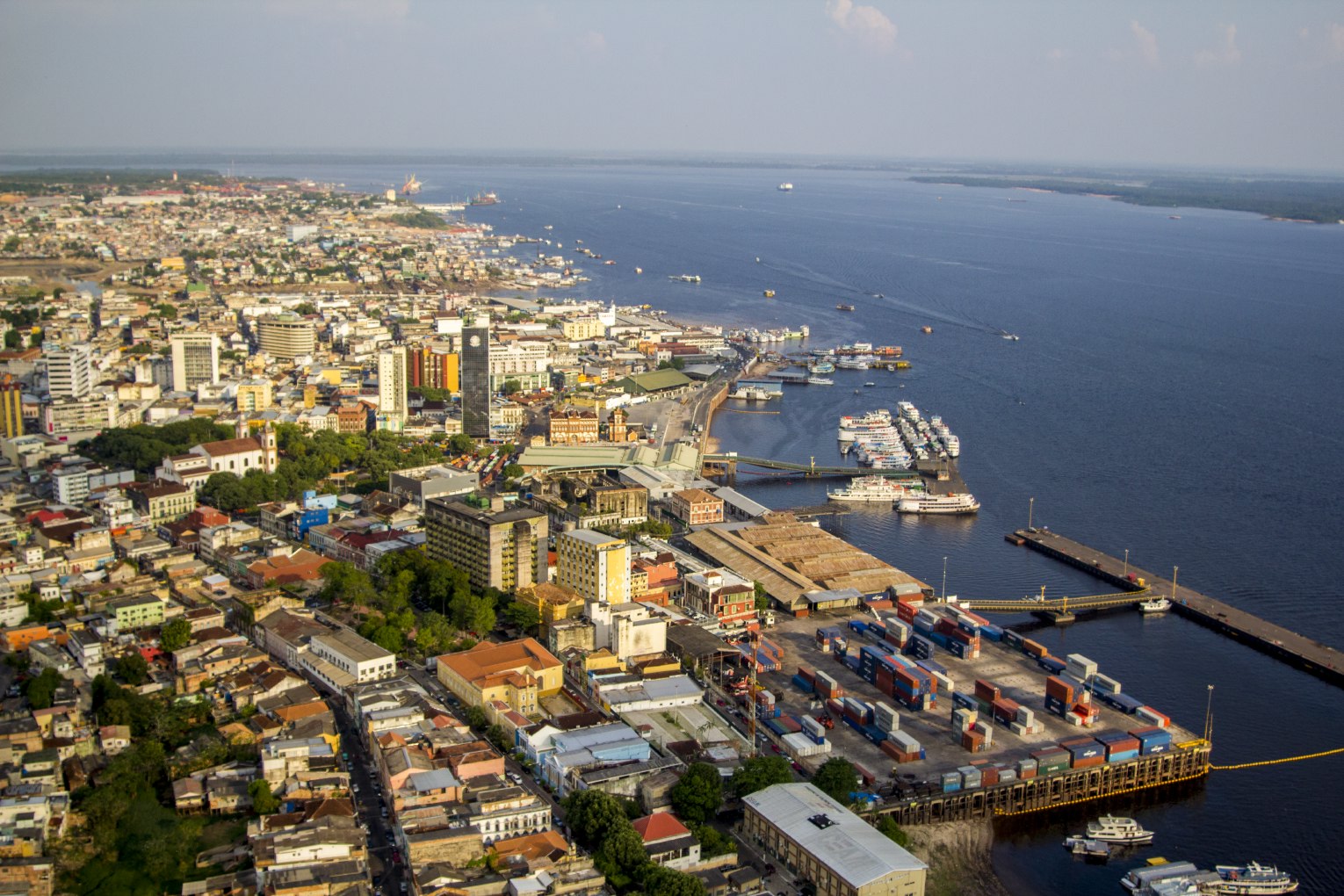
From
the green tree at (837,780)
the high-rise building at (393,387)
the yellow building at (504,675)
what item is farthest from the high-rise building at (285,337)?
the green tree at (837,780)

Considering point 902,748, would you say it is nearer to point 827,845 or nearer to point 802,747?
point 802,747

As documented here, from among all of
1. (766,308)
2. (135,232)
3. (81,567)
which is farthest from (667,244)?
(81,567)

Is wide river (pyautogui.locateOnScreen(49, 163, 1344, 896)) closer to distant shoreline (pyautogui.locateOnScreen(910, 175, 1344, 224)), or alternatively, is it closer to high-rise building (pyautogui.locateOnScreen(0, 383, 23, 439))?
distant shoreline (pyautogui.locateOnScreen(910, 175, 1344, 224))

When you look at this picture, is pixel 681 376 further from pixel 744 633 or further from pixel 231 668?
pixel 231 668

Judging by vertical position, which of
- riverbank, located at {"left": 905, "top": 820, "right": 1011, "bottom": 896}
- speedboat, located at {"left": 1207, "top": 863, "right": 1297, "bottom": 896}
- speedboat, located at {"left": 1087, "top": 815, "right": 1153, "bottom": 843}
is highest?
speedboat, located at {"left": 1207, "top": 863, "right": 1297, "bottom": 896}

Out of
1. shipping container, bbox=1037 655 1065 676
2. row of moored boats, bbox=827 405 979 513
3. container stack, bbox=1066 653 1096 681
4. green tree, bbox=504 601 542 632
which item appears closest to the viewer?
container stack, bbox=1066 653 1096 681

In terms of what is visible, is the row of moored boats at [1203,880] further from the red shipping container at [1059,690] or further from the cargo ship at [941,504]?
the cargo ship at [941,504]

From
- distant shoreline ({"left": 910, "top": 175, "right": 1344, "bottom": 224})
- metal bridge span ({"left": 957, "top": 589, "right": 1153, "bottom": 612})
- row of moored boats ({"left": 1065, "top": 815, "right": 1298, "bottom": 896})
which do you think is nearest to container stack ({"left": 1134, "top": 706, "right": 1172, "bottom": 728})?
row of moored boats ({"left": 1065, "top": 815, "right": 1298, "bottom": 896})
